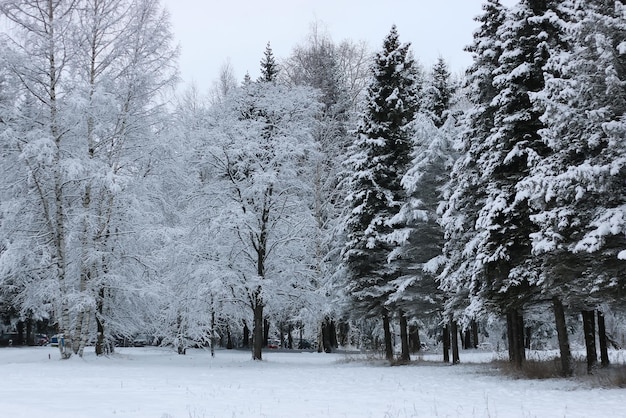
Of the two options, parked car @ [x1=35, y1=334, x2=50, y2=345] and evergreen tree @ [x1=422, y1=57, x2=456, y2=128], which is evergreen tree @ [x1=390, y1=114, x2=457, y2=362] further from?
parked car @ [x1=35, y1=334, x2=50, y2=345]

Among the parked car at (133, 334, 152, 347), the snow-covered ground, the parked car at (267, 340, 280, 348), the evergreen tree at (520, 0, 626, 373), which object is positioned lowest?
the parked car at (267, 340, 280, 348)

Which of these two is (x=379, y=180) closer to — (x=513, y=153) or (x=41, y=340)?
(x=513, y=153)

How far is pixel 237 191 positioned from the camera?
2634 centimetres

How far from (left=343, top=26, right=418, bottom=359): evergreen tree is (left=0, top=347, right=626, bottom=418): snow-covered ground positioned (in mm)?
7310

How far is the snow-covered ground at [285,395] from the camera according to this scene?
9.91 m

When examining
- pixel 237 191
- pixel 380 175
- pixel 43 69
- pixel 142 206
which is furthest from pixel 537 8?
pixel 43 69

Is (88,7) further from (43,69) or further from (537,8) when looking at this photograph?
(537,8)

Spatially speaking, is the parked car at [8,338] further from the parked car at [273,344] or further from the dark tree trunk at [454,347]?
the dark tree trunk at [454,347]

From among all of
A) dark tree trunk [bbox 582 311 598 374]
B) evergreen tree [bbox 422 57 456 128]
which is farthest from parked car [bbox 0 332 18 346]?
dark tree trunk [bbox 582 311 598 374]

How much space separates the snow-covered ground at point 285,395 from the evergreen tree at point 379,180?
7310 millimetres

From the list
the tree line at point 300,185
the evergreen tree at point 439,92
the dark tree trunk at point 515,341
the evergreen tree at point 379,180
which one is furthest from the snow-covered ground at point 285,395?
the evergreen tree at point 439,92

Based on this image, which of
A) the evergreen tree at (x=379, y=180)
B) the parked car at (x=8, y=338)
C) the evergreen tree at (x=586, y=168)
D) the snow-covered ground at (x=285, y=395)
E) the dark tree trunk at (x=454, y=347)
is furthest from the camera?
the parked car at (x=8, y=338)

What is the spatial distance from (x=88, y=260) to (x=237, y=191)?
292 inches

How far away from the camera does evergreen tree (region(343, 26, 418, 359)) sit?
2572 cm
